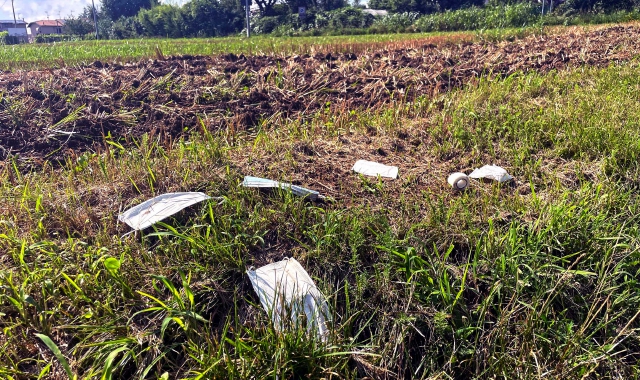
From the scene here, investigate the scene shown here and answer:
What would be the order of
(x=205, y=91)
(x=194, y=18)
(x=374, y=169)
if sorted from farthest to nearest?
(x=194, y=18), (x=205, y=91), (x=374, y=169)

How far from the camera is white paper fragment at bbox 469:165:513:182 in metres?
2.51

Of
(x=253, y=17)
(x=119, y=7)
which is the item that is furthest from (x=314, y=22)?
(x=119, y=7)

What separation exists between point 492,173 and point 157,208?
77.5 inches

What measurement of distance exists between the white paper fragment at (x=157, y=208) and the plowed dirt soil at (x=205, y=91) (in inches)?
39.2

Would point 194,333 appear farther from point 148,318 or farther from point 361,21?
point 361,21

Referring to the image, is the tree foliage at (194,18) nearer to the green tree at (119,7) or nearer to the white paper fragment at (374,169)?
the green tree at (119,7)

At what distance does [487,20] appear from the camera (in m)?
20.2

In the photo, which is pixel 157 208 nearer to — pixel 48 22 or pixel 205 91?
pixel 205 91

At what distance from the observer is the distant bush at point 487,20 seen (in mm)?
19531

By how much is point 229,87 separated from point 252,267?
367 cm

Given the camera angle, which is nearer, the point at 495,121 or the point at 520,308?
the point at 520,308

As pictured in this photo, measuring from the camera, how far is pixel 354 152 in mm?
3004

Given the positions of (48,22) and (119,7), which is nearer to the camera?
(119,7)

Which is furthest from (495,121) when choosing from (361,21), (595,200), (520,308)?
(361,21)
